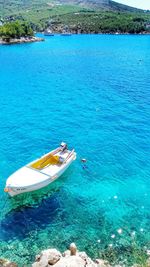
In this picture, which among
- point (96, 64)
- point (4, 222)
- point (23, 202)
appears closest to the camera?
point (4, 222)

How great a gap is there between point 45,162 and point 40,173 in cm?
293

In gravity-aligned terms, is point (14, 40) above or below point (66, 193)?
above

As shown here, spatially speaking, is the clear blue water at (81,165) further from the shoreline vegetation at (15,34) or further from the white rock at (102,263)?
the shoreline vegetation at (15,34)

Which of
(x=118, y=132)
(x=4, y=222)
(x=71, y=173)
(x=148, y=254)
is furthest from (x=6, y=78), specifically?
(x=148, y=254)

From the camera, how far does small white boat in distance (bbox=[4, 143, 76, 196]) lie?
30141mm

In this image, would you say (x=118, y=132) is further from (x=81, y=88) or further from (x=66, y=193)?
(x=81, y=88)

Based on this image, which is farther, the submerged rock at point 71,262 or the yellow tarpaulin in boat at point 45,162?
the yellow tarpaulin in boat at point 45,162

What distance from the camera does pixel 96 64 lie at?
350 feet

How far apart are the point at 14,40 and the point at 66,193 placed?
160 meters

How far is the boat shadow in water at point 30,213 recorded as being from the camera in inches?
1054

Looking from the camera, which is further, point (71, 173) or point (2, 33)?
point (2, 33)

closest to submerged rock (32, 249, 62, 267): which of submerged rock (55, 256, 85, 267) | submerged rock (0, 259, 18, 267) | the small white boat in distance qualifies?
submerged rock (55, 256, 85, 267)

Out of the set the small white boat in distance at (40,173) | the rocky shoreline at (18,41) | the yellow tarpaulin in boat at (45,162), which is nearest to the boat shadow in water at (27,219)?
the small white boat in distance at (40,173)

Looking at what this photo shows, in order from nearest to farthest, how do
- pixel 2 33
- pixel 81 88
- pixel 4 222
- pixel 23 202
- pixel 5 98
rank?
pixel 4 222 < pixel 23 202 < pixel 5 98 < pixel 81 88 < pixel 2 33
